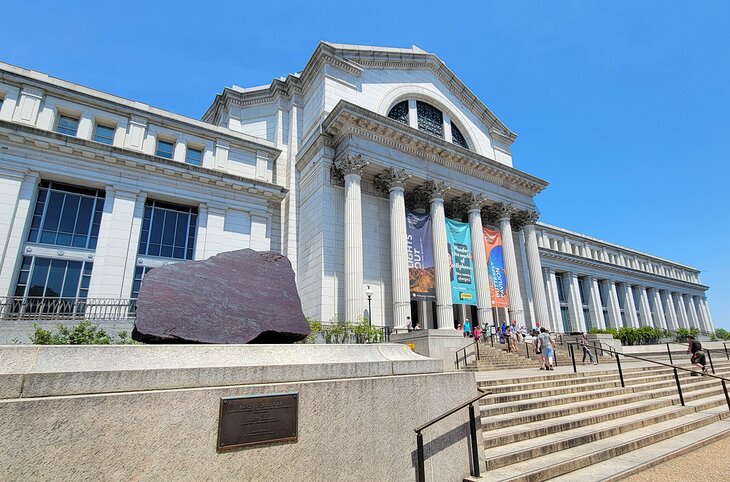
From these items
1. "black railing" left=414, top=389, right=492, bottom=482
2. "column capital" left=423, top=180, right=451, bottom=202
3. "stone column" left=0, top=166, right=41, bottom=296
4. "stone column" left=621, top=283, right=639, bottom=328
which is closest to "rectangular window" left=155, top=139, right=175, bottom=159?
"stone column" left=0, top=166, right=41, bottom=296

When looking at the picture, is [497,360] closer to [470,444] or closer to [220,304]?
[470,444]

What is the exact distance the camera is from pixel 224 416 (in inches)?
152

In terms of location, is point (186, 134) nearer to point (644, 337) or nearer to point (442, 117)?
point (442, 117)

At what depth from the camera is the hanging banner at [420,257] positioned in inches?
919

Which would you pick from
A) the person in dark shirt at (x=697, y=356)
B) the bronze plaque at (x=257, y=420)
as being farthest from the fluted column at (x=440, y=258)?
the bronze plaque at (x=257, y=420)

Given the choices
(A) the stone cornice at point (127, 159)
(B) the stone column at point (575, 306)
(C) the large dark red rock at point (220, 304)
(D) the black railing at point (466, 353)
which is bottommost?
(D) the black railing at point (466, 353)

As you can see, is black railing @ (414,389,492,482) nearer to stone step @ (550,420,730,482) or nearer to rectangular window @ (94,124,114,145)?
stone step @ (550,420,730,482)

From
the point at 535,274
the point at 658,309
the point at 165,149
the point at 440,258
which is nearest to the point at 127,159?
the point at 165,149

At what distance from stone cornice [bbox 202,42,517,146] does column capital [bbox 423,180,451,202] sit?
10.4m

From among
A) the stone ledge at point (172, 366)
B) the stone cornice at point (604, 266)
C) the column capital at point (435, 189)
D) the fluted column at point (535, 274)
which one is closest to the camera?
the stone ledge at point (172, 366)

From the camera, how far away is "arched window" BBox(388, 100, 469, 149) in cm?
3050

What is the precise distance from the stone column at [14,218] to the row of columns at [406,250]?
15911mm

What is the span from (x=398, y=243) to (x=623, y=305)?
173ft

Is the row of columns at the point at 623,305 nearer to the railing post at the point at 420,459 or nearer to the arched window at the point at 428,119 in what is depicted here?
the arched window at the point at 428,119
